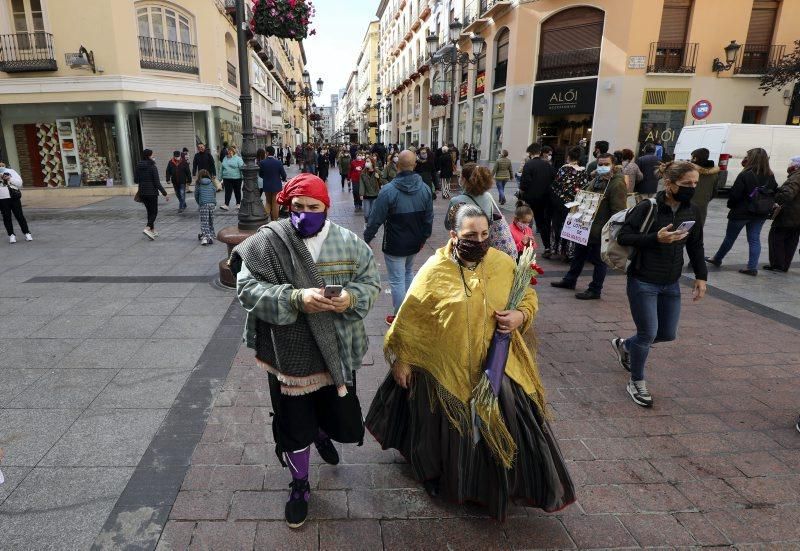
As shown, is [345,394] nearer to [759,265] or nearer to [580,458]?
[580,458]

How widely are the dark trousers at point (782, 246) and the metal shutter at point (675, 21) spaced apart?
49.6ft

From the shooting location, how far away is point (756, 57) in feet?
63.3

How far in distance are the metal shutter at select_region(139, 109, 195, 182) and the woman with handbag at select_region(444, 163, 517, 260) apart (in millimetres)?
17186

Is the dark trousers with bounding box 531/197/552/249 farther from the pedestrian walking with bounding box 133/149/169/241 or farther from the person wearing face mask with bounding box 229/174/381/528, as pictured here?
the pedestrian walking with bounding box 133/149/169/241

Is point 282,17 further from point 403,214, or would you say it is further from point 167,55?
point 167,55

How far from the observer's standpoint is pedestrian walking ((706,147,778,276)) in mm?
6871

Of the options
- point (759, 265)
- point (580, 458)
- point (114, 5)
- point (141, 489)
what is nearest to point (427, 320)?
point (580, 458)

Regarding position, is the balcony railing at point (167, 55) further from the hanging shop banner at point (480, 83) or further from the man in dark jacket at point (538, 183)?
the man in dark jacket at point (538, 183)

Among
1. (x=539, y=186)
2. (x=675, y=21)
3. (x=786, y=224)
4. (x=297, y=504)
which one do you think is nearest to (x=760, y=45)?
(x=675, y=21)

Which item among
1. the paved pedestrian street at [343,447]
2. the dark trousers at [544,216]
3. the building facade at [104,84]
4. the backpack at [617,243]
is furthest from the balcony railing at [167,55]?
the backpack at [617,243]

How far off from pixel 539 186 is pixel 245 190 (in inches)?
177

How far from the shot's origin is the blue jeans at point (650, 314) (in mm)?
3506

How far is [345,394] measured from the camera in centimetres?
237

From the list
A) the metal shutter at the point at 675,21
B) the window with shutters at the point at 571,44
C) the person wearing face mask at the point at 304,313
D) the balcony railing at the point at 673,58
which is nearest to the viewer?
the person wearing face mask at the point at 304,313
